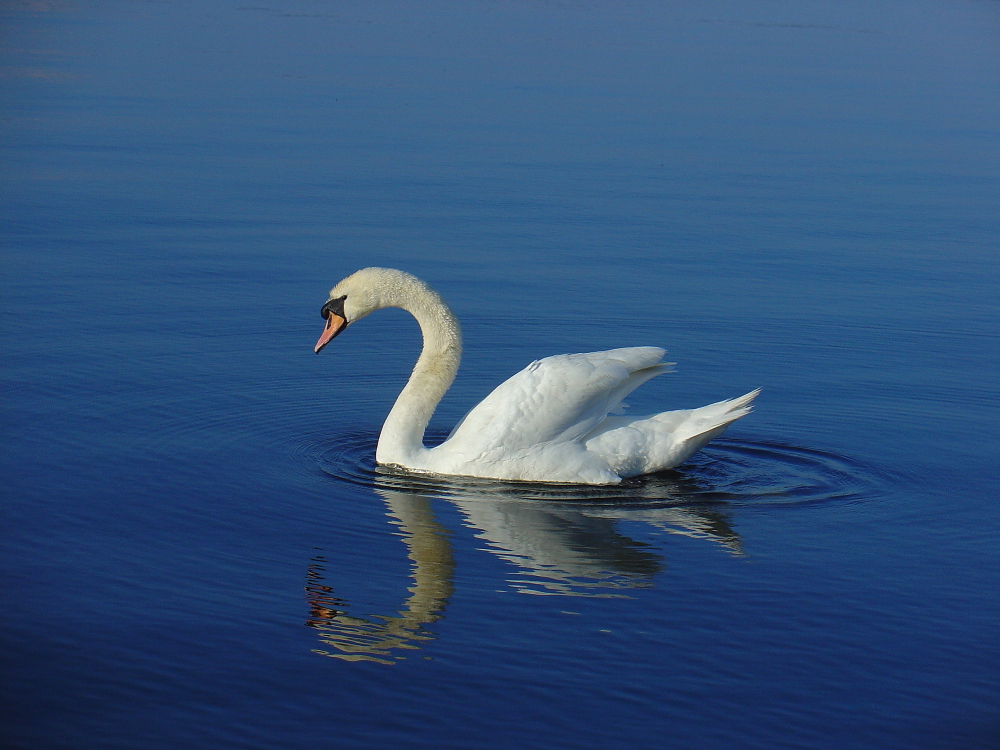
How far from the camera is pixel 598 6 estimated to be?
39.9 meters

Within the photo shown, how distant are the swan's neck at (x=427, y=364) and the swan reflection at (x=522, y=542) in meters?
0.40

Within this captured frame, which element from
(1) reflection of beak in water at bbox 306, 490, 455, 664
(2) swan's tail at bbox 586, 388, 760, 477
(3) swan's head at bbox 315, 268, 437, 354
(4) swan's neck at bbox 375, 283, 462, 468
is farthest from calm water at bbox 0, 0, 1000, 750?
(3) swan's head at bbox 315, 268, 437, 354

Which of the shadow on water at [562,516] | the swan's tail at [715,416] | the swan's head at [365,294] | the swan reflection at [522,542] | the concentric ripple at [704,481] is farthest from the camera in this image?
the swan's head at [365,294]

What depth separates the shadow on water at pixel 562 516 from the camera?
6.20 m

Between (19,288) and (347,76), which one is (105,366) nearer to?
(19,288)

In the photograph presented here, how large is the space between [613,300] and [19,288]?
479 cm

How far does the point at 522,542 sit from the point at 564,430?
1330 millimetres

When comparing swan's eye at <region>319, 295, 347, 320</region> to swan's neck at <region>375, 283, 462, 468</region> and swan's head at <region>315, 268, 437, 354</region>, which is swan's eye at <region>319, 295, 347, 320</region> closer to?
swan's head at <region>315, 268, 437, 354</region>

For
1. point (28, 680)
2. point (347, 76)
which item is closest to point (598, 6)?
point (347, 76)

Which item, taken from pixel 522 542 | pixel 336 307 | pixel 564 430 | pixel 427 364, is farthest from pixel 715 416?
pixel 336 307

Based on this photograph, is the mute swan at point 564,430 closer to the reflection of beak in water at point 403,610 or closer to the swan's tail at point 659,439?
the swan's tail at point 659,439

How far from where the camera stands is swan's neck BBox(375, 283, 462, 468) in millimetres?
8523

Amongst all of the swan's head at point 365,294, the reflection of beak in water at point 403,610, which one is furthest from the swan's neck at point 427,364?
the reflection of beak in water at point 403,610

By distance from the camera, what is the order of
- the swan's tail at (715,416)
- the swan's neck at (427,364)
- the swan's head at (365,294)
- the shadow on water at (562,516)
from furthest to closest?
1. the swan's head at (365,294)
2. the swan's neck at (427,364)
3. the swan's tail at (715,416)
4. the shadow on water at (562,516)
